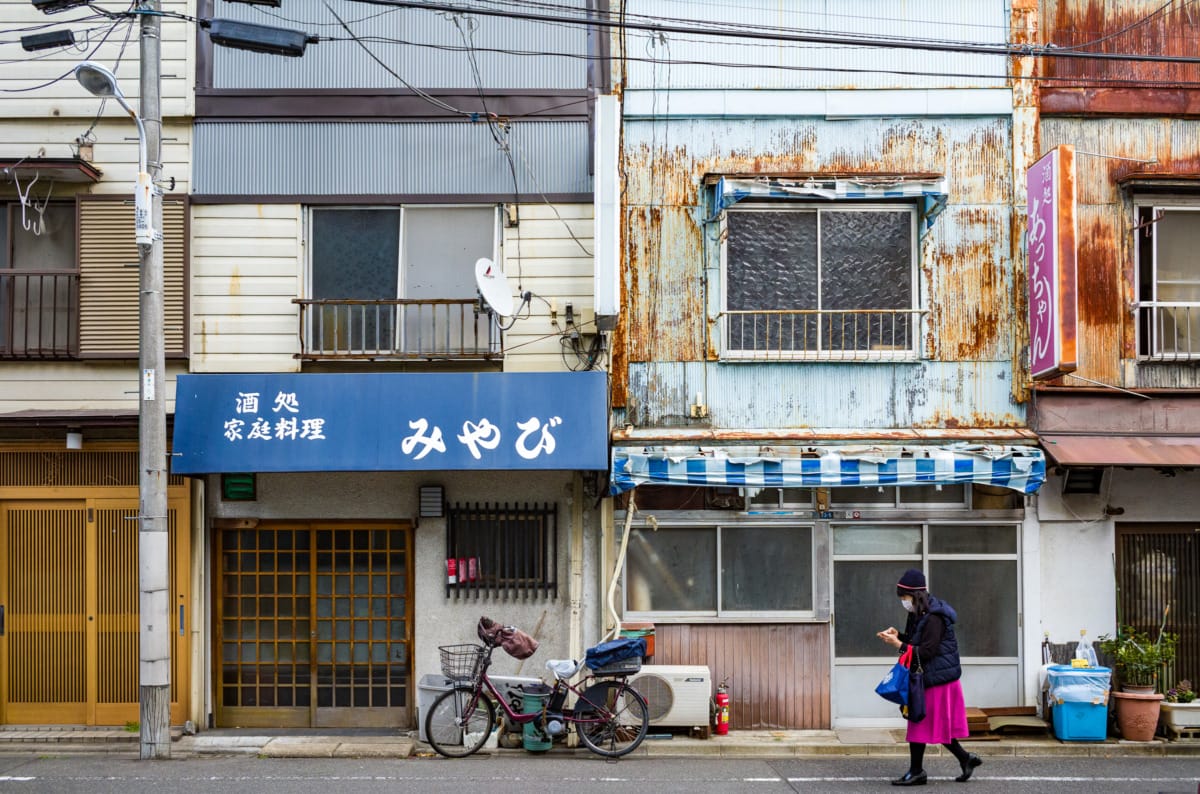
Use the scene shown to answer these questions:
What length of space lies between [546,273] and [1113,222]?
6740 mm

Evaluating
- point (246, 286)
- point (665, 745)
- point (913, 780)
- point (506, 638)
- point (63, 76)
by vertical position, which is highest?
point (63, 76)

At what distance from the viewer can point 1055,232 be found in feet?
36.8

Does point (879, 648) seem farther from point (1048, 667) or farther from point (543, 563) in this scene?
point (543, 563)

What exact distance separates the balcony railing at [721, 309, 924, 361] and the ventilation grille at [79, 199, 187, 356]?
6.43 metres

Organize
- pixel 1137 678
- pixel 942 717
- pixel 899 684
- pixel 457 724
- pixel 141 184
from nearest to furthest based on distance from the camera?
pixel 942 717 → pixel 899 684 → pixel 141 184 → pixel 457 724 → pixel 1137 678

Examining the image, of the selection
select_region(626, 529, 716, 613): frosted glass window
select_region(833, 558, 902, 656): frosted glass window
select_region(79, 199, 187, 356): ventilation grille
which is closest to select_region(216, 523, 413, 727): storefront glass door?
select_region(79, 199, 187, 356): ventilation grille

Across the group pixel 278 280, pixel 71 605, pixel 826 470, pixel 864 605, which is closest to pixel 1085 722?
pixel 864 605

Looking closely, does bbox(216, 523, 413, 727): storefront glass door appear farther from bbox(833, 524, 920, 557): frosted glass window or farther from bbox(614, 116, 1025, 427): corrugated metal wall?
bbox(833, 524, 920, 557): frosted glass window

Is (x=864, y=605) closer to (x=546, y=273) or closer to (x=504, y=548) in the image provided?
(x=504, y=548)

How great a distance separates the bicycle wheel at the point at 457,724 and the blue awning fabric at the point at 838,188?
607cm

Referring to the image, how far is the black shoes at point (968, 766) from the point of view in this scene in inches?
384

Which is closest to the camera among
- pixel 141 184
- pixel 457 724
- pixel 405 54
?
pixel 141 184

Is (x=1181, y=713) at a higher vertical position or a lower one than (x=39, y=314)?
lower

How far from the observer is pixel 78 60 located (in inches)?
489
